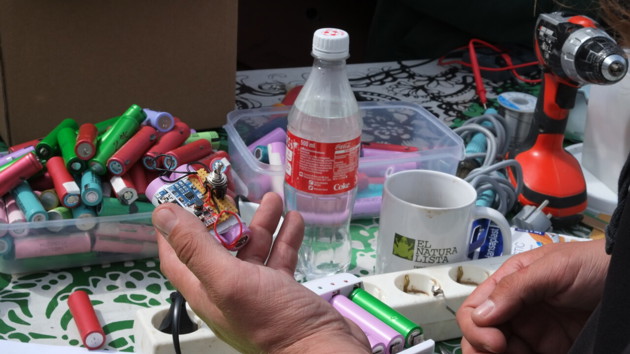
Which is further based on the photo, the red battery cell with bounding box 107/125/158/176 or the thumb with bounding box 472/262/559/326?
the red battery cell with bounding box 107/125/158/176

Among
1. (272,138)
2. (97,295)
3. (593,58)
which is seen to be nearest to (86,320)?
(97,295)

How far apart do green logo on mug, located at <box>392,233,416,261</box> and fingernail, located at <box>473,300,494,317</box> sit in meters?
0.13

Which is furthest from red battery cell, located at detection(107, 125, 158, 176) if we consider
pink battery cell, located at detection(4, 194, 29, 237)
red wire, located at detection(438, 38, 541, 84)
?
red wire, located at detection(438, 38, 541, 84)

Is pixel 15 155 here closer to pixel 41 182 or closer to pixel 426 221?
pixel 41 182

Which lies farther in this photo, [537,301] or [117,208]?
[117,208]

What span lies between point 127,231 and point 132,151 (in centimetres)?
10

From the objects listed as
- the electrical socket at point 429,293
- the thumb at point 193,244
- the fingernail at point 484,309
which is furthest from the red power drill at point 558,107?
the thumb at point 193,244

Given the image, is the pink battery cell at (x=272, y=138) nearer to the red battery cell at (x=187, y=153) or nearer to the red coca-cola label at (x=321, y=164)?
the red battery cell at (x=187, y=153)

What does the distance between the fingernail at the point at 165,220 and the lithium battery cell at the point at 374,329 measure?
19 centimetres

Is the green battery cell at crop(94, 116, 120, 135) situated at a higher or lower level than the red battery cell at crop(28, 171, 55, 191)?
higher

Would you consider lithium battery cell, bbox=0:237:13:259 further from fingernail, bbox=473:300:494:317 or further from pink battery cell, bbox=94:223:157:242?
fingernail, bbox=473:300:494:317

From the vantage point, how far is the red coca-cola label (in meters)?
0.75

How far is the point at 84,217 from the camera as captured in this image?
0.79 meters

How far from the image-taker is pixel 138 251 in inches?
32.6
